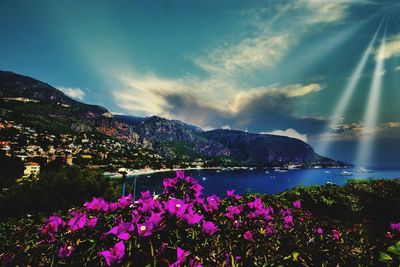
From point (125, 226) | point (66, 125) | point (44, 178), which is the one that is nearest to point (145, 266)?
point (125, 226)

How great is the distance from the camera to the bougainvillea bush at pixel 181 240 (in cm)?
135

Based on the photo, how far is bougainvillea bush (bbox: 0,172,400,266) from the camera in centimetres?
135

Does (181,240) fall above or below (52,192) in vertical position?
above

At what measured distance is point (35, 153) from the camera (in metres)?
94.6

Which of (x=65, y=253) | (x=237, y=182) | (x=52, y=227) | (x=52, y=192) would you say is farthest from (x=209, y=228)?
(x=237, y=182)

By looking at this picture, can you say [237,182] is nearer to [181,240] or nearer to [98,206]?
[98,206]

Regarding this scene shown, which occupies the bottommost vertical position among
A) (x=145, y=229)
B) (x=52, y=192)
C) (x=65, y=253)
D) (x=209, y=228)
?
(x=52, y=192)

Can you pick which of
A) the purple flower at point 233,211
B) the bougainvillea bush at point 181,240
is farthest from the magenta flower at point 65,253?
the purple flower at point 233,211

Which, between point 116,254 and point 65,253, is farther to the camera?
point 65,253

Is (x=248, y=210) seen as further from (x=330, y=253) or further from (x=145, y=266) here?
(x=145, y=266)

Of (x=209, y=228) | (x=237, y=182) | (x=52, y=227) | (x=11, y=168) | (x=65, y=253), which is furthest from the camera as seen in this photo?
(x=237, y=182)

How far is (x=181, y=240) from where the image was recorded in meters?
1.57

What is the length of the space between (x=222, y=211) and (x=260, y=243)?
63 centimetres

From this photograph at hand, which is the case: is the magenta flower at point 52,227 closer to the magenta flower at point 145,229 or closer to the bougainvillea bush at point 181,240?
the bougainvillea bush at point 181,240
